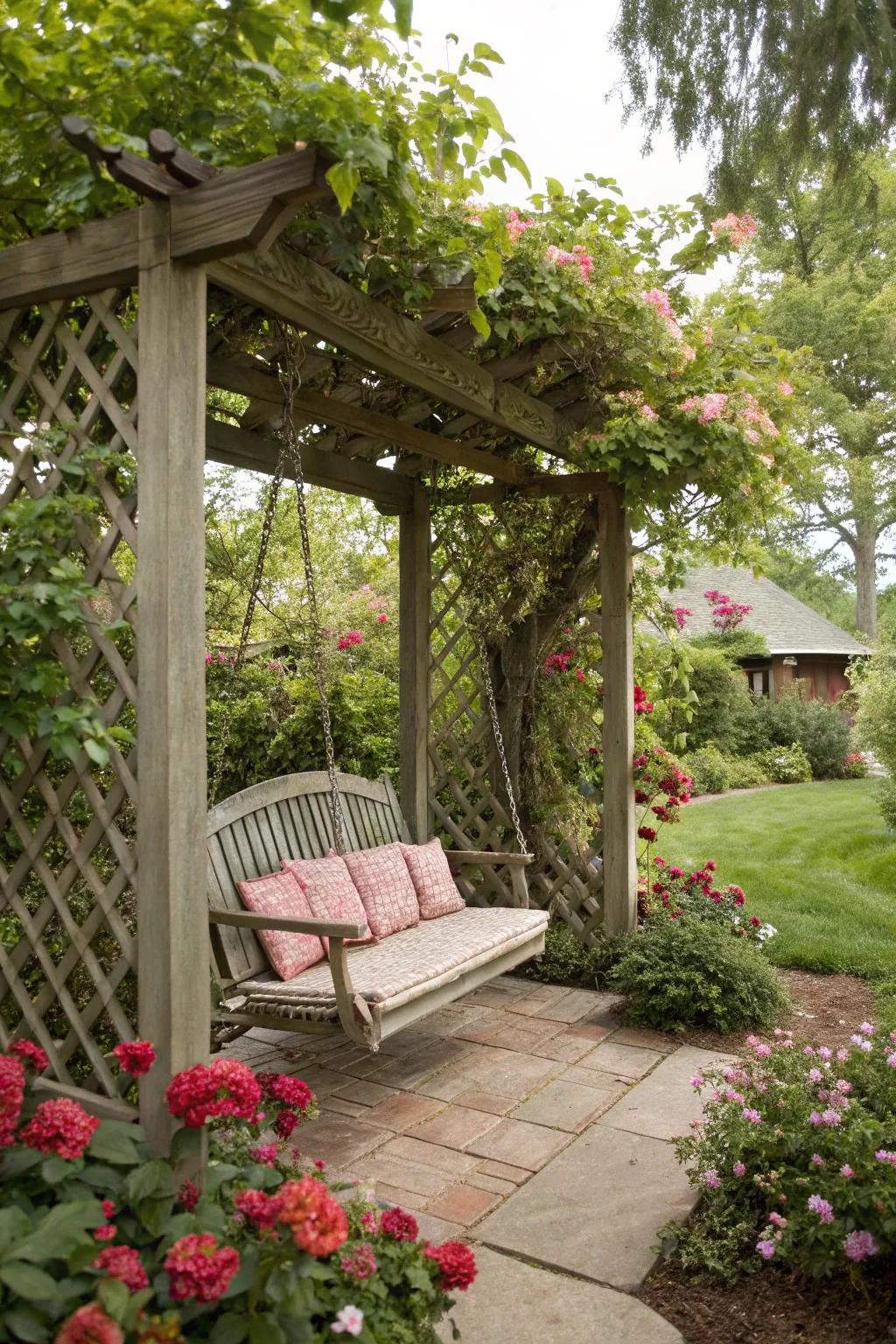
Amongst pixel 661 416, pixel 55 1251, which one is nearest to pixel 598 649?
pixel 661 416

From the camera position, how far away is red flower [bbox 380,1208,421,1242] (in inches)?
79.7

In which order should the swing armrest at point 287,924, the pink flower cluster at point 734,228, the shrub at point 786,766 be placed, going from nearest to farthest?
the swing armrest at point 287,924
the pink flower cluster at point 734,228
the shrub at point 786,766

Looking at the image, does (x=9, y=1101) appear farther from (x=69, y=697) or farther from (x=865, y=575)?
(x=865, y=575)

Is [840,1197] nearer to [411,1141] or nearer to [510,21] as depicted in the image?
[411,1141]

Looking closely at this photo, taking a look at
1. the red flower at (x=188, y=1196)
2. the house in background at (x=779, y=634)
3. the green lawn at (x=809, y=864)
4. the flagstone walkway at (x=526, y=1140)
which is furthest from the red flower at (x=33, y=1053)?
the house in background at (x=779, y=634)

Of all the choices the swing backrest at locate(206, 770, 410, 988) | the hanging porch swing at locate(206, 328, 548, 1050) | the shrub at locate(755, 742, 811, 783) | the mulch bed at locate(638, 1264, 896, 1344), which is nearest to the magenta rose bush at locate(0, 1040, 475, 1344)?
the mulch bed at locate(638, 1264, 896, 1344)

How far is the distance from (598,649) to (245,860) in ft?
7.36

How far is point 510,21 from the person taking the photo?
220 inches

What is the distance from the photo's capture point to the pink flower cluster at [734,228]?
4.09 meters

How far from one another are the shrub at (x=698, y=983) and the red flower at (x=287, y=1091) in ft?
7.39

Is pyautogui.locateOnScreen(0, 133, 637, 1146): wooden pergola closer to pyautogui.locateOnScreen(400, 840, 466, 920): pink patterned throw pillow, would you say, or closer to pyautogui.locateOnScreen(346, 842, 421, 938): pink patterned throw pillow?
pyautogui.locateOnScreen(346, 842, 421, 938): pink patterned throw pillow

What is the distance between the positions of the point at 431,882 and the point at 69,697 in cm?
258

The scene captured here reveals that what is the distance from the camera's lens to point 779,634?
18.7 m

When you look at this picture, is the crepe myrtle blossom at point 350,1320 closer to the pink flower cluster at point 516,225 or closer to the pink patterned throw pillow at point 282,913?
the pink patterned throw pillow at point 282,913
